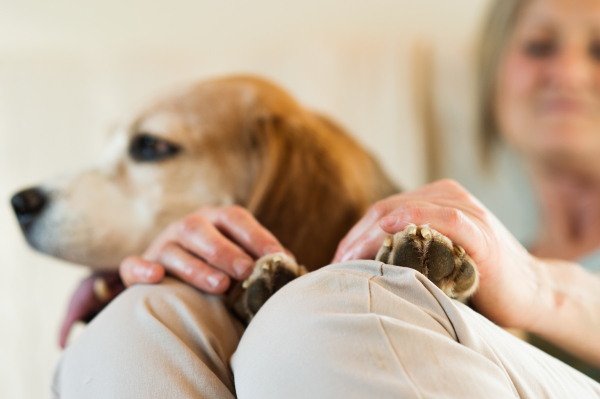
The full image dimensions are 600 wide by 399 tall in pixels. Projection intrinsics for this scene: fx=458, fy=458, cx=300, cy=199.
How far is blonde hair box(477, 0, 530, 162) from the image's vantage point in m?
1.48

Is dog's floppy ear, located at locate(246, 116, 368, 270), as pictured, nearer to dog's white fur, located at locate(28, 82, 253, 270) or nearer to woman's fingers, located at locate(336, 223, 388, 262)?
dog's white fur, located at locate(28, 82, 253, 270)

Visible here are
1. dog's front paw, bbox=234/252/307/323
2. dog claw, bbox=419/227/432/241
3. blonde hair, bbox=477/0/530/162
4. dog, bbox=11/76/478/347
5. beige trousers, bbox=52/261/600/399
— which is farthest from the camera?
blonde hair, bbox=477/0/530/162

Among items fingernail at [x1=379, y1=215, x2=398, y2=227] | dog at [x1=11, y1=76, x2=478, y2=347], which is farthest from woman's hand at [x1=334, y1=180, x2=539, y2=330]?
dog at [x1=11, y1=76, x2=478, y2=347]

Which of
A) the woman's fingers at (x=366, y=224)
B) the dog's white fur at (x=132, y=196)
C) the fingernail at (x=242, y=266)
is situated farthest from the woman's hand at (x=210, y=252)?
the dog's white fur at (x=132, y=196)

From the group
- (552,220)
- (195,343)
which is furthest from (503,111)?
(195,343)

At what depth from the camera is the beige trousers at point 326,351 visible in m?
0.35

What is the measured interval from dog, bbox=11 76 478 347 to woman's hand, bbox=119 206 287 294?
24 centimetres

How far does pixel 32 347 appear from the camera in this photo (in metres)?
1.48

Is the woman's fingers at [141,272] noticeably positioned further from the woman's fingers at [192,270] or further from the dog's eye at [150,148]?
the dog's eye at [150,148]

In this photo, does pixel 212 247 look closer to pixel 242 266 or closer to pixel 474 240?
pixel 242 266

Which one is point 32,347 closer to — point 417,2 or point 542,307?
point 542,307

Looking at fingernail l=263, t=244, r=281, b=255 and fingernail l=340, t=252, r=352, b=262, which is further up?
fingernail l=340, t=252, r=352, b=262

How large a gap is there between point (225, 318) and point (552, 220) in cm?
126

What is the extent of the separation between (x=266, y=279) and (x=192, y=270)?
129 millimetres
